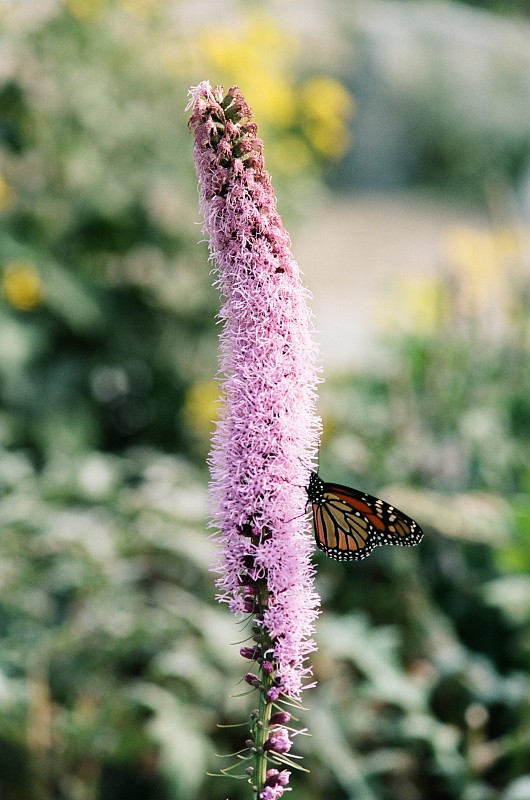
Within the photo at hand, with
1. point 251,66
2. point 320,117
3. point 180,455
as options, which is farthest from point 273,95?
point 180,455

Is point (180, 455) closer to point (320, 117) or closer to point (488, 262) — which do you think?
point (488, 262)

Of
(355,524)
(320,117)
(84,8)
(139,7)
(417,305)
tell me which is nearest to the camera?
(355,524)

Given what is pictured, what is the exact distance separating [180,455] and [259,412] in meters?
4.47

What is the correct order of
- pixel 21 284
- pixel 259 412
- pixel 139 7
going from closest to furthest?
pixel 259 412, pixel 21 284, pixel 139 7

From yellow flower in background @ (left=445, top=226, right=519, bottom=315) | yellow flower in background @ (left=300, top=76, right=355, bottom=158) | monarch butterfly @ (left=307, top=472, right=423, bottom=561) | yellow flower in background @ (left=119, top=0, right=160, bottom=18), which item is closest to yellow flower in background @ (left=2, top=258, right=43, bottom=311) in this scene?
yellow flower in background @ (left=119, top=0, right=160, bottom=18)

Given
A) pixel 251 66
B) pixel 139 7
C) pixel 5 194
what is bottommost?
pixel 5 194

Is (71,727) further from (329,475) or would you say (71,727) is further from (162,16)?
(162,16)

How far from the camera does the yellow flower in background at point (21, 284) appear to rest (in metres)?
5.25

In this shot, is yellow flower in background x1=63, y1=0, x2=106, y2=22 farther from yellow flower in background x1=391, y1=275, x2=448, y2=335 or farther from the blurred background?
yellow flower in background x1=391, y1=275, x2=448, y2=335

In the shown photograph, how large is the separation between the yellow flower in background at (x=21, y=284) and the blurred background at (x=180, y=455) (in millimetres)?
13

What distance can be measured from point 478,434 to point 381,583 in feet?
2.73

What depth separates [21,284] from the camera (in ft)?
17.3

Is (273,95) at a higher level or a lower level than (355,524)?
higher

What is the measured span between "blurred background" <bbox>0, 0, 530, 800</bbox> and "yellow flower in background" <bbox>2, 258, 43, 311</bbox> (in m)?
0.01
